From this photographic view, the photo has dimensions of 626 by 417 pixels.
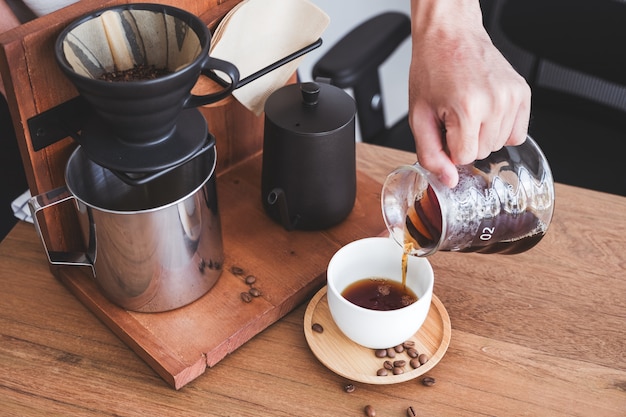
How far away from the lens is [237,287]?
124 centimetres

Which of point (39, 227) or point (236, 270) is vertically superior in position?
point (39, 227)

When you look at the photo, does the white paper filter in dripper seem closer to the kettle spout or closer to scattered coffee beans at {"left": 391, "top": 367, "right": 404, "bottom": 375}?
the kettle spout

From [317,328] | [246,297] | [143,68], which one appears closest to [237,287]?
[246,297]

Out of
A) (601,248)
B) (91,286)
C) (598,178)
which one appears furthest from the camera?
(598,178)

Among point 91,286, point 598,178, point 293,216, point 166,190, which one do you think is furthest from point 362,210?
point 598,178

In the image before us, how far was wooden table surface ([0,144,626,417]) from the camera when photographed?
109 cm

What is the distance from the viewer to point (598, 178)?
5.82 feet

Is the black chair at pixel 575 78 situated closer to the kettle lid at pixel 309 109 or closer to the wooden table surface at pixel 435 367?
the wooden table surface at pixel 435 367

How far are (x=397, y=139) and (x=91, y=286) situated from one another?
2.89ft

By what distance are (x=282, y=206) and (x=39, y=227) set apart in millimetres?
383

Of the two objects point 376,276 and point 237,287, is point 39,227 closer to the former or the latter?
point 237,287

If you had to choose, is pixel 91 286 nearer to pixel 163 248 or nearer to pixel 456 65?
pixel 163 248

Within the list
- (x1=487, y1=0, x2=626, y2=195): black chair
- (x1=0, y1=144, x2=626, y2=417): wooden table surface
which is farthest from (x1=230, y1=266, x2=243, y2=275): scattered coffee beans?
(x1=487, y1=0, x2=626, y2=195): black chair

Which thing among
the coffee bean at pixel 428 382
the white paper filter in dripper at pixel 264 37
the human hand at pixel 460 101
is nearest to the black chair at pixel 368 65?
the white paper filter in dripper at pixel 264 37
